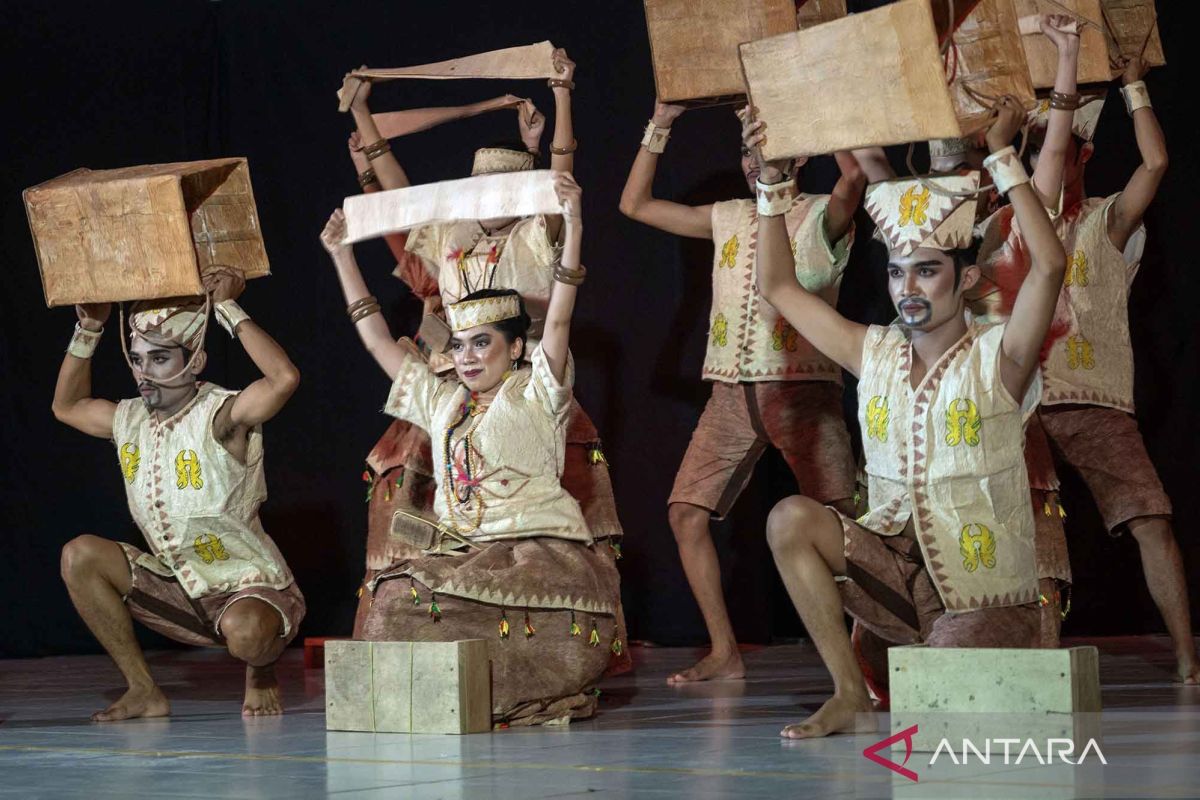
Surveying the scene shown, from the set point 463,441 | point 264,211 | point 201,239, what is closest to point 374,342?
point 463,441

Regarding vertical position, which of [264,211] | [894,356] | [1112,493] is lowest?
[1112,493]

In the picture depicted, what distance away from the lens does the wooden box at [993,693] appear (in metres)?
3.41

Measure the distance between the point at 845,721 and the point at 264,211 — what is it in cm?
473

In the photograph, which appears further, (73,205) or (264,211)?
(264,211)

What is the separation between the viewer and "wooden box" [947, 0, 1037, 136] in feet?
13.6

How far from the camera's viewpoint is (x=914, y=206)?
13.3 feet

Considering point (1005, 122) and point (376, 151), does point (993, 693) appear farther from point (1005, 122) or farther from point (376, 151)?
point (376, 151)

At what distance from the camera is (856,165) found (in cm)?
501

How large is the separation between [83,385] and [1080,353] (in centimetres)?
289

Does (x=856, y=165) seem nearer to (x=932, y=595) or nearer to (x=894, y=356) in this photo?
(x=894, y=356)

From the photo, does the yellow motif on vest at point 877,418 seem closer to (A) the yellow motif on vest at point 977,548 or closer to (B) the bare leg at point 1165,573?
(A) the yellow motif on vest at point 977,548

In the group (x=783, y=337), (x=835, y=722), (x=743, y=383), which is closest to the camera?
(x=835, y=722)

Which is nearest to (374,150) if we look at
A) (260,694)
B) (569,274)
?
(569,274)

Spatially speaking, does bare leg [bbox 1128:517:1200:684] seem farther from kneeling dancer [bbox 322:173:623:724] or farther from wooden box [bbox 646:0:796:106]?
wooden box [bbox 646:0:796:106]
